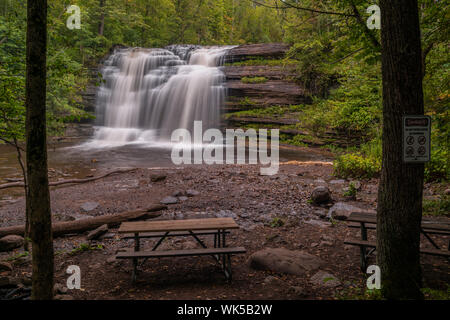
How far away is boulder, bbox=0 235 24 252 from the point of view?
497cm

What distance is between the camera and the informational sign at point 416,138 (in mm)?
2865

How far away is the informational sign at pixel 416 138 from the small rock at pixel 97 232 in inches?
191

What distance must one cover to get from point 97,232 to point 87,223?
1.49ft

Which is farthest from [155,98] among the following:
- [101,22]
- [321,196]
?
[321,196]

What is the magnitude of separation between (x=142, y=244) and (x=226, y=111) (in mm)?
17377

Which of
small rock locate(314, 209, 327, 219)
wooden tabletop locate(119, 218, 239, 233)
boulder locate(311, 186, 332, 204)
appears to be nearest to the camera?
wooden tabletop locate(119, 218, 239, 233)

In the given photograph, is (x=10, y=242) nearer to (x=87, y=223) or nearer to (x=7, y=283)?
(x=87, y=223)

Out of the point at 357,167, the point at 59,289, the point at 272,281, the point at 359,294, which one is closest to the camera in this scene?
the point at 359,294

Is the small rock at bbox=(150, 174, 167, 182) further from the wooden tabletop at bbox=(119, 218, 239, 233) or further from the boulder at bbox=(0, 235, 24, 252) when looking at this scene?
the wooden tabletop at bbox=(119, 218, 239, 233)

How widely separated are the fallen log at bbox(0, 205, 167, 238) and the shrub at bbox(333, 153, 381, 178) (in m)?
5.88

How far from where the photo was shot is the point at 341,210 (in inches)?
248

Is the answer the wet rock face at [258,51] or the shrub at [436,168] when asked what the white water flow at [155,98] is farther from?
the shrub at [436,168]

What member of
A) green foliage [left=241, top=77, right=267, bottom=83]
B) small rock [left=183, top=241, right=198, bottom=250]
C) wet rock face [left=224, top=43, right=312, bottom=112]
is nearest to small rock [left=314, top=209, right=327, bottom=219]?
small rock [left=183, top=241, right=198, bottom=250]
